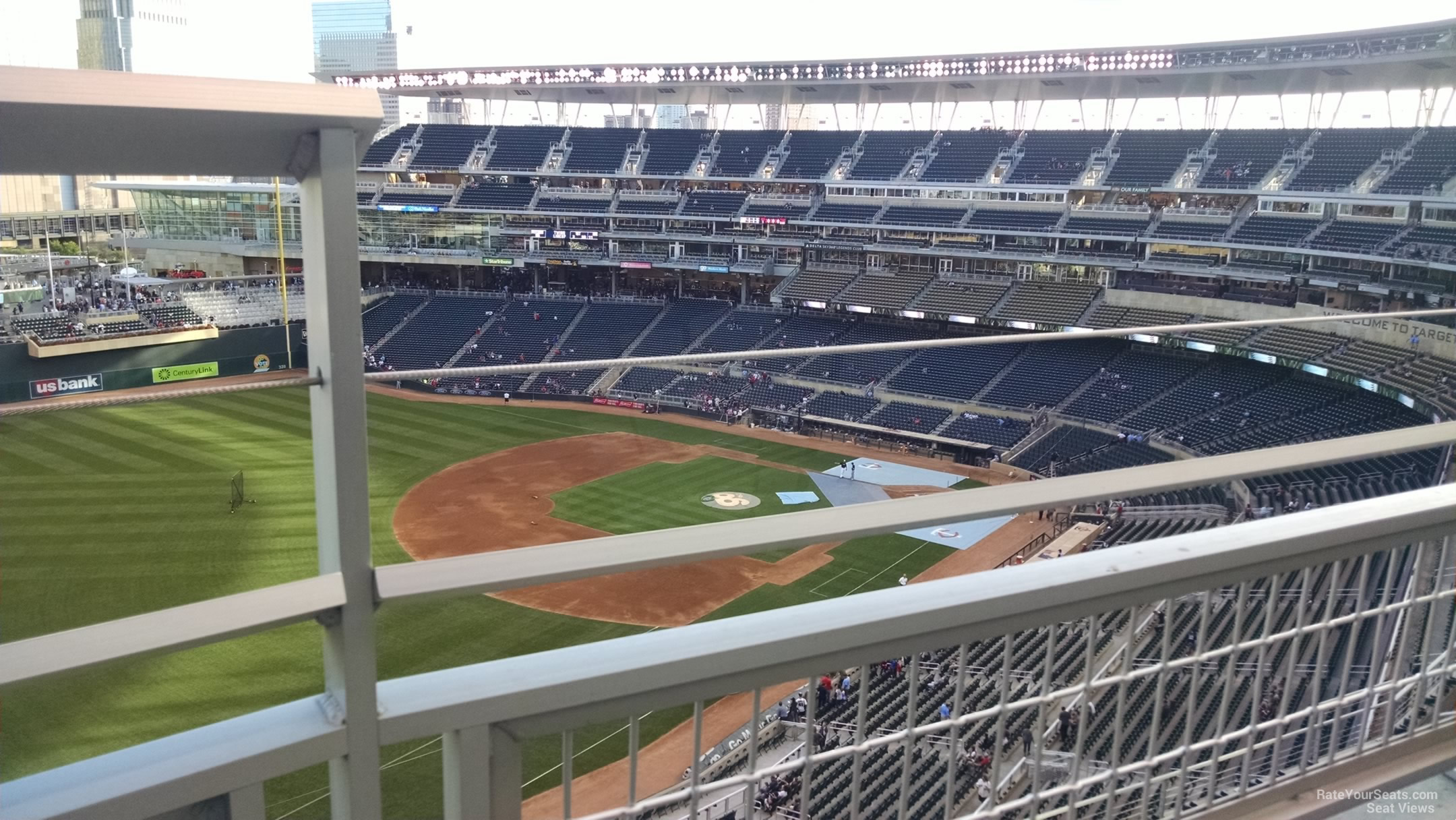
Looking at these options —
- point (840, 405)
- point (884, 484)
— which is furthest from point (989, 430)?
point (884, 484)

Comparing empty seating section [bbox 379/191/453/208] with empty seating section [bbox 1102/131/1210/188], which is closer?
empty seating section [bbox 1102/131/1210/188]

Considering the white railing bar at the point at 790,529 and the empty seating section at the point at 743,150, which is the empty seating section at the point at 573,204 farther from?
the white railing bar at the point at 790,529

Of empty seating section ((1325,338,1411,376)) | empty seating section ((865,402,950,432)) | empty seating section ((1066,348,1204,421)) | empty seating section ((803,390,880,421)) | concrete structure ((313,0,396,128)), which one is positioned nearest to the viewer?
empty seating section ((1325,338,1411,376))

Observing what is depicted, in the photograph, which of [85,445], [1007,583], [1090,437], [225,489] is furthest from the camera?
[1090,437]

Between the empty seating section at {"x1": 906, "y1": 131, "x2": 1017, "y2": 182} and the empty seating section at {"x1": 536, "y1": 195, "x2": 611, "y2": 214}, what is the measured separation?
40.8 ft

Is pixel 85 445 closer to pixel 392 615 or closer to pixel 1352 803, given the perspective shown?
pixel 392 615

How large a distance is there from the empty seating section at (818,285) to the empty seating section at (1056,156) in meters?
6.63

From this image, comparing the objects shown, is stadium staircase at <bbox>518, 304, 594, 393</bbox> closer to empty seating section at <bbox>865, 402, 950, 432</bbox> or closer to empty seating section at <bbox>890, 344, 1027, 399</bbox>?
empty seating section at <bbox>865, 402, 950, 432</bbox>

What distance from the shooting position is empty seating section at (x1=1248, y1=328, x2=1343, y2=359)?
22656mm

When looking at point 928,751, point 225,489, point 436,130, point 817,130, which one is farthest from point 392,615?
point 436,130

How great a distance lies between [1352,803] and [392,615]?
13.6 m

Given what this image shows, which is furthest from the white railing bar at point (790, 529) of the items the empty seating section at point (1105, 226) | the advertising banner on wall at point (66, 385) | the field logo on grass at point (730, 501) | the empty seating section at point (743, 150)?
the empty seating section at point (743, 150)

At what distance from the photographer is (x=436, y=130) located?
1768 inches

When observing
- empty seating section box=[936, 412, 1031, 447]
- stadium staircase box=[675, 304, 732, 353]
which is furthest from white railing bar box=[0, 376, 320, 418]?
stadium staircase box=[675, 304, 732, 353]
